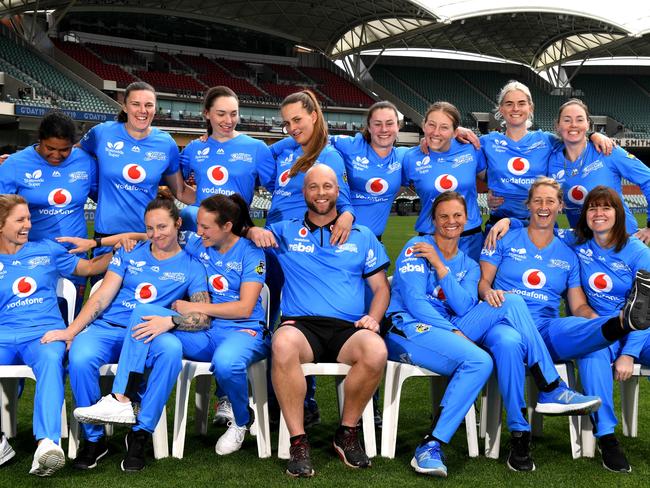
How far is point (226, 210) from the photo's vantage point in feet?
13.3

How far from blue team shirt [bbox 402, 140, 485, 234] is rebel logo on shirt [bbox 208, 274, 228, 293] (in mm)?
1348

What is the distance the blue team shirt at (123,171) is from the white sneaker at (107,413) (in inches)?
63.2

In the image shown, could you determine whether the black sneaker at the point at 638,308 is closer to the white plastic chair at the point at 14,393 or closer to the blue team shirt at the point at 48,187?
the white plastic chair at the point at 14,393

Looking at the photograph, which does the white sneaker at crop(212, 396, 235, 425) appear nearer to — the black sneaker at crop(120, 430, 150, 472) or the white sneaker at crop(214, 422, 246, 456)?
the white sneaker at crop(214, 422, 246, 456)

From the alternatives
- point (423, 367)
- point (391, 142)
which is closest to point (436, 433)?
point (423, 367)

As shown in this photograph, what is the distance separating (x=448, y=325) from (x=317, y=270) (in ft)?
2.54

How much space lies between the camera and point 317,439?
163 inches

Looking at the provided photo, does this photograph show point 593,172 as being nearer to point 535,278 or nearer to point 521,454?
point 535,278

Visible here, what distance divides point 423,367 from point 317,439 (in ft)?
2.69

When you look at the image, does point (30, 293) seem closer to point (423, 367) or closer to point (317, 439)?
point (317, 439)

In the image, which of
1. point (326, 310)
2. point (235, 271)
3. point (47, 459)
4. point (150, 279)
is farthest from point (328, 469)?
point (150, 279)

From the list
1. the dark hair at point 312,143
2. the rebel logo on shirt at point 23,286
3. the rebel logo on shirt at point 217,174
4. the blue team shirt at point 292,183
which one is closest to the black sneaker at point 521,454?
the blue team shirt at point 292,183

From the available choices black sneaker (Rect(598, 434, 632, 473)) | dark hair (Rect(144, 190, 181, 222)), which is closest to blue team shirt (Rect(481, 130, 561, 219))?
black sneaker (Rect(598, 434, 632, 473))

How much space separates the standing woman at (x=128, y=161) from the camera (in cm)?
472
